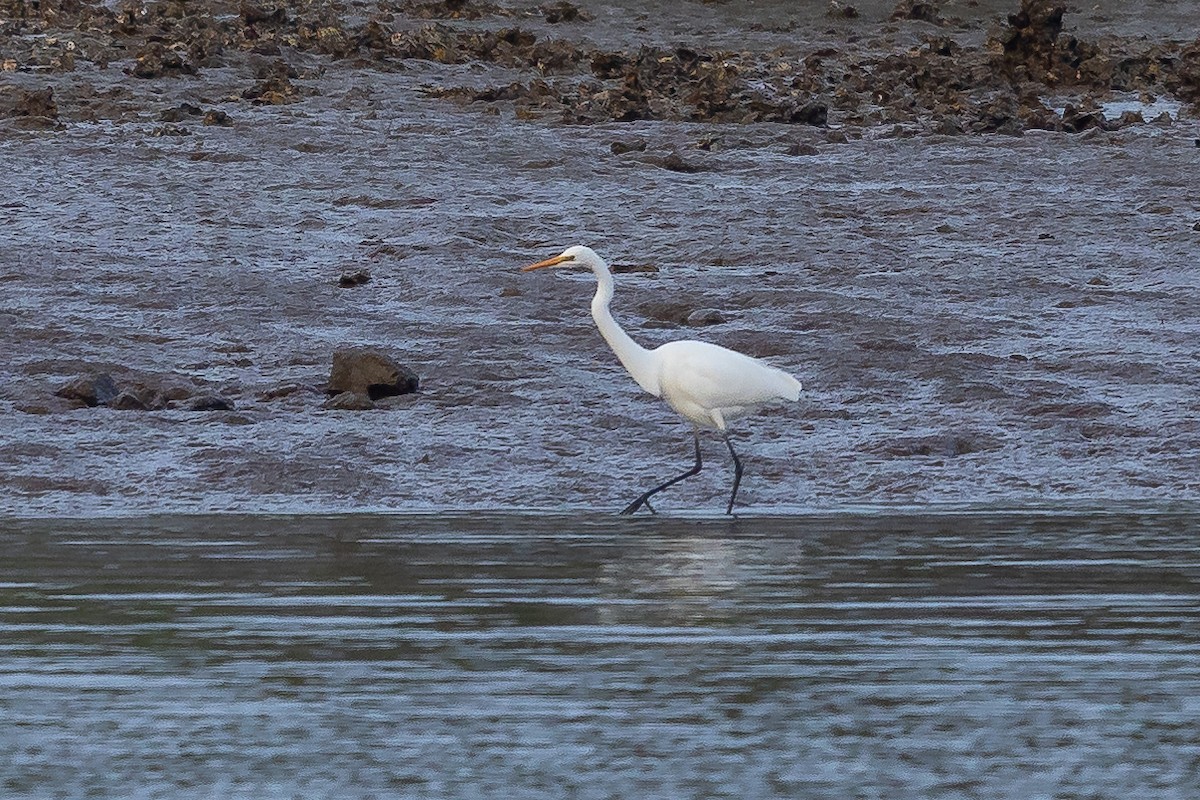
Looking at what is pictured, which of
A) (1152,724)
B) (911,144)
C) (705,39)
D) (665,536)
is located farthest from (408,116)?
(1152,724)

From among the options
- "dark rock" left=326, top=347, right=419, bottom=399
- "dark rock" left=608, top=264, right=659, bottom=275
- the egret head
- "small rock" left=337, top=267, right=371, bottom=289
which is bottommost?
"small rock" left=337, top=267, right=371, bottom=289

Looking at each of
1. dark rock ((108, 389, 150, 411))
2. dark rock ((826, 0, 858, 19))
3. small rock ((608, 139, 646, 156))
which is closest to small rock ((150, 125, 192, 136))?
small rock ((608, 139, 646, 156))

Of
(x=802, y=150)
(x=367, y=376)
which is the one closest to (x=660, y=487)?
(x=367, y=376)

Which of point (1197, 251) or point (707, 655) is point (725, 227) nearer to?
point (1197, 251)

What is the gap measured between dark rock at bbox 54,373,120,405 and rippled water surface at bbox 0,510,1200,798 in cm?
256

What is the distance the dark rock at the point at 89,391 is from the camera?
12.2 metres

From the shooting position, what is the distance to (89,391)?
12.2m

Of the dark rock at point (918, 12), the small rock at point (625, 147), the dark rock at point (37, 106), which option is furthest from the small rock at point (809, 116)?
the dark rock at point (918, 12)

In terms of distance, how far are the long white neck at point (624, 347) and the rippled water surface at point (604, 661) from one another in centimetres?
170

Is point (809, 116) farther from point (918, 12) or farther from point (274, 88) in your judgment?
point (918, 12)

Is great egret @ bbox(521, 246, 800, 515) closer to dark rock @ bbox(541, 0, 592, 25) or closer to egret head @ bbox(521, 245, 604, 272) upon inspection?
egret head @ bbox(521, 245, 604, 272)

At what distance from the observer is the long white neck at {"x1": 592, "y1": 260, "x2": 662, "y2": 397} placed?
11289 mm

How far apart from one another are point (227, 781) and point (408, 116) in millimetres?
15430

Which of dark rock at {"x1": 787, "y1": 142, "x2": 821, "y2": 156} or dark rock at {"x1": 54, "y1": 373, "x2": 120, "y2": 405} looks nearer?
dark rock at {"x1": 54, "y1": 373, "x2": 120, "y2": 405}
